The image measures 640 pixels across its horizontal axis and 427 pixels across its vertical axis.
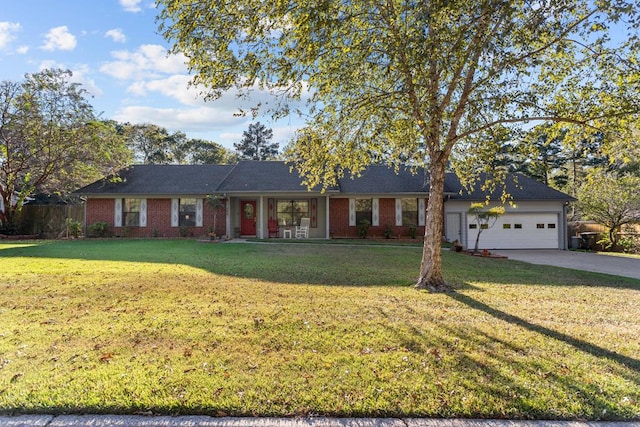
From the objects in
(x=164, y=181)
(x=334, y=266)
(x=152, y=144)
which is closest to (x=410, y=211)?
(x=334, y=266)

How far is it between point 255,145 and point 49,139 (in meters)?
29.1

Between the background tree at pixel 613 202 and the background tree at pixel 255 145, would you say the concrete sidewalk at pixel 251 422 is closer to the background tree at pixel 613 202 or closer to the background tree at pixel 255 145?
the background tree at pixel 613 202

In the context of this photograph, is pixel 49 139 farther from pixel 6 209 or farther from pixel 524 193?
pixel 524 193

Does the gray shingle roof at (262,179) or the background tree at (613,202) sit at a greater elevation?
the gray shingle roof at (262,179)

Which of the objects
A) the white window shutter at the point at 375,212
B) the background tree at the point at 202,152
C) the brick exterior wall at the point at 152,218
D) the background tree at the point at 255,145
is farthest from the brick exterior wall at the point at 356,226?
the background tree at the point at 255,145

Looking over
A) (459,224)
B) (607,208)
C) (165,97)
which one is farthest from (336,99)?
(607,208)

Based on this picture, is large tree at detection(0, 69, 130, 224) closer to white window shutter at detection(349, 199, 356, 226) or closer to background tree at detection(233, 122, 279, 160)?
white window shutter at detection(349, 199, 356, 226)

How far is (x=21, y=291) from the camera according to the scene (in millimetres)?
6293

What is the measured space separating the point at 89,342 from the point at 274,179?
51.5 feet

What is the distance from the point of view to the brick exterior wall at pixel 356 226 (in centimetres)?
1925

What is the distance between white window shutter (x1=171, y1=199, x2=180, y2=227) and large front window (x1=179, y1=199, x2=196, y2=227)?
15 cm

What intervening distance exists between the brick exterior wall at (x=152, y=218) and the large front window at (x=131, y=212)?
1.05ft

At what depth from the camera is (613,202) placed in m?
18.5

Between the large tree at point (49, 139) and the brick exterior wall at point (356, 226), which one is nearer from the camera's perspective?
the large tree at point (49, 139)
